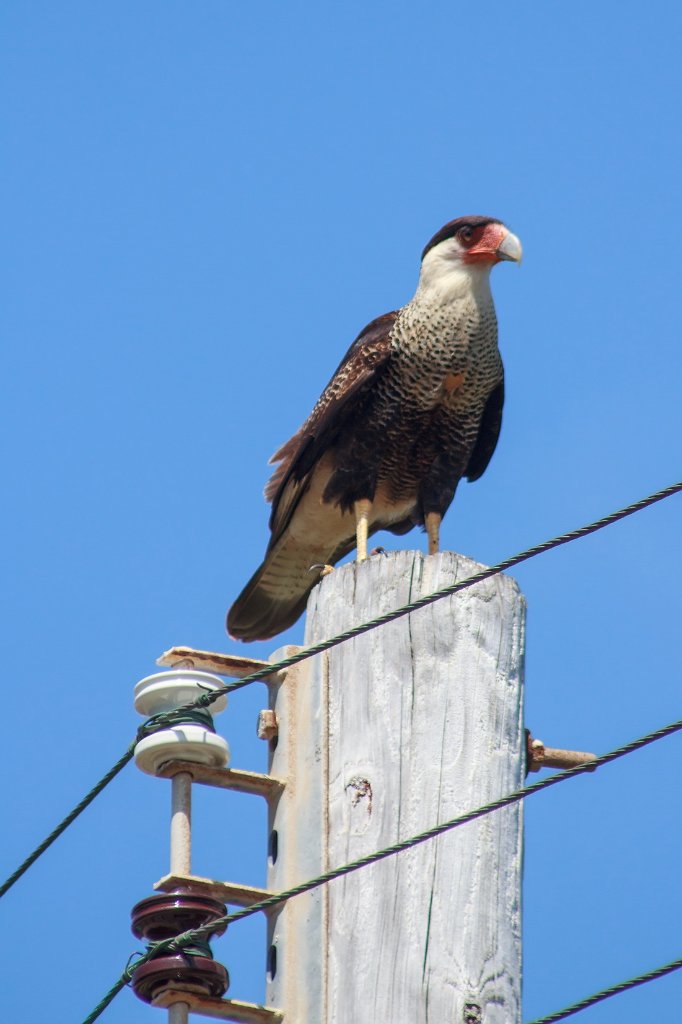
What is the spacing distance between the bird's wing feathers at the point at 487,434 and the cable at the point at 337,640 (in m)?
3.53

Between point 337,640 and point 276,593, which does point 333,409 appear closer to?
point 276,593

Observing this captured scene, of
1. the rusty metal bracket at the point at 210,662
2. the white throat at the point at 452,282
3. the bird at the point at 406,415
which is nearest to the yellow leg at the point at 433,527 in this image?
the bird at the point at 406,415

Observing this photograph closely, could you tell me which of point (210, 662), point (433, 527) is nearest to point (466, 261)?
point (433, 527)

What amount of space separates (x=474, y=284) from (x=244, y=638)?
1.81 m

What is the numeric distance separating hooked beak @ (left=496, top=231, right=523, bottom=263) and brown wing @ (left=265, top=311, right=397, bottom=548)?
0.56 metres

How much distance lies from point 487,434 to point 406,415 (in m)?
0.57

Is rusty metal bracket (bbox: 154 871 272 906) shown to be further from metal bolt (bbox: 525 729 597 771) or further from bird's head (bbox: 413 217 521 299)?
bird's head (bbox: 413 217 521 299)

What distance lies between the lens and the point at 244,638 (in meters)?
7.46

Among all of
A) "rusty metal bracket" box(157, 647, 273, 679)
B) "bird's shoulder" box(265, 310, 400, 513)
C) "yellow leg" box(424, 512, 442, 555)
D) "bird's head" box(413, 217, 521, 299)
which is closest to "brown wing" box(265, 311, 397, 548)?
"bird's shoulder" box(265, 310, 400, 513)

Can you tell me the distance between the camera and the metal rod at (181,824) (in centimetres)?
385

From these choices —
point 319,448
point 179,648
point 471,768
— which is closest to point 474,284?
point 319,448

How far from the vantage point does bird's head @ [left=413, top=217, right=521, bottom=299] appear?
23.6 ft

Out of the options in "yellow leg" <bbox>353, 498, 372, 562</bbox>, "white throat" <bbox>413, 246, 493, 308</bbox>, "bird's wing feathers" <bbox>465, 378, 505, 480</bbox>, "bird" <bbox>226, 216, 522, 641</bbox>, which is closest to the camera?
"yellow leg" <bbox>353, 498, 372, 562</bbox>

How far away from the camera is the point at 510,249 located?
7125 millimetres
